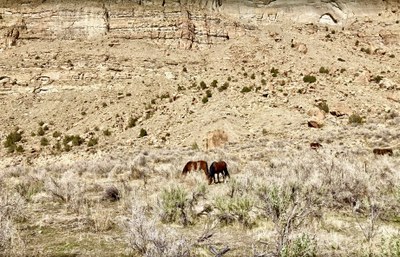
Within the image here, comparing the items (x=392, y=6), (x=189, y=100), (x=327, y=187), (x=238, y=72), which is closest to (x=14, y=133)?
(x=189, y=100)

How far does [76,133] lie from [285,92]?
14870 millimetres

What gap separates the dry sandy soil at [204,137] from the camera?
22.8 ft

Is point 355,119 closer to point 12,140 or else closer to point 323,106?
point 323,106

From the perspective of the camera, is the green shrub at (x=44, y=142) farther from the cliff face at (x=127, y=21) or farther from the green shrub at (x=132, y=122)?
the cliff face at (x=127, y=21)

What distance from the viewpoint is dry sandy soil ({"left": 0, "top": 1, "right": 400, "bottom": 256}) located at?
22.8 feet

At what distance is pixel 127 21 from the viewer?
36781mm

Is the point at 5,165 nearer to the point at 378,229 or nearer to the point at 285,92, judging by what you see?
the point at 285,92

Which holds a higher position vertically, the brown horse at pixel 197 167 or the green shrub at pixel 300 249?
the green shrub at pixel 300 249

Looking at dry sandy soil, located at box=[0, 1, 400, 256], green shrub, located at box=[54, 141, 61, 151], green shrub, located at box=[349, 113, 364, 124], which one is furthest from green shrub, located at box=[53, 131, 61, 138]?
green shrub, located at box=[349, 113, 364, 124]

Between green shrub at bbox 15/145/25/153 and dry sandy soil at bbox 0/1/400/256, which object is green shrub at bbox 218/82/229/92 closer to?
dry sandy soil at bbox 0/1/400/256

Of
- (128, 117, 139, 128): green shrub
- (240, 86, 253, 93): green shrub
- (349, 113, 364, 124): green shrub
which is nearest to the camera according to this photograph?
(349, 113, 364, 124): green shrub

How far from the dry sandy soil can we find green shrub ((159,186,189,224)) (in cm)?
4

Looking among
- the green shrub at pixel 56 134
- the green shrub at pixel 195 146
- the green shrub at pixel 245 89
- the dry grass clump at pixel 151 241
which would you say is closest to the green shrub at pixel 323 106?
the green shrub at pixel 245 89

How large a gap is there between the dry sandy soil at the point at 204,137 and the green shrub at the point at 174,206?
37mm
